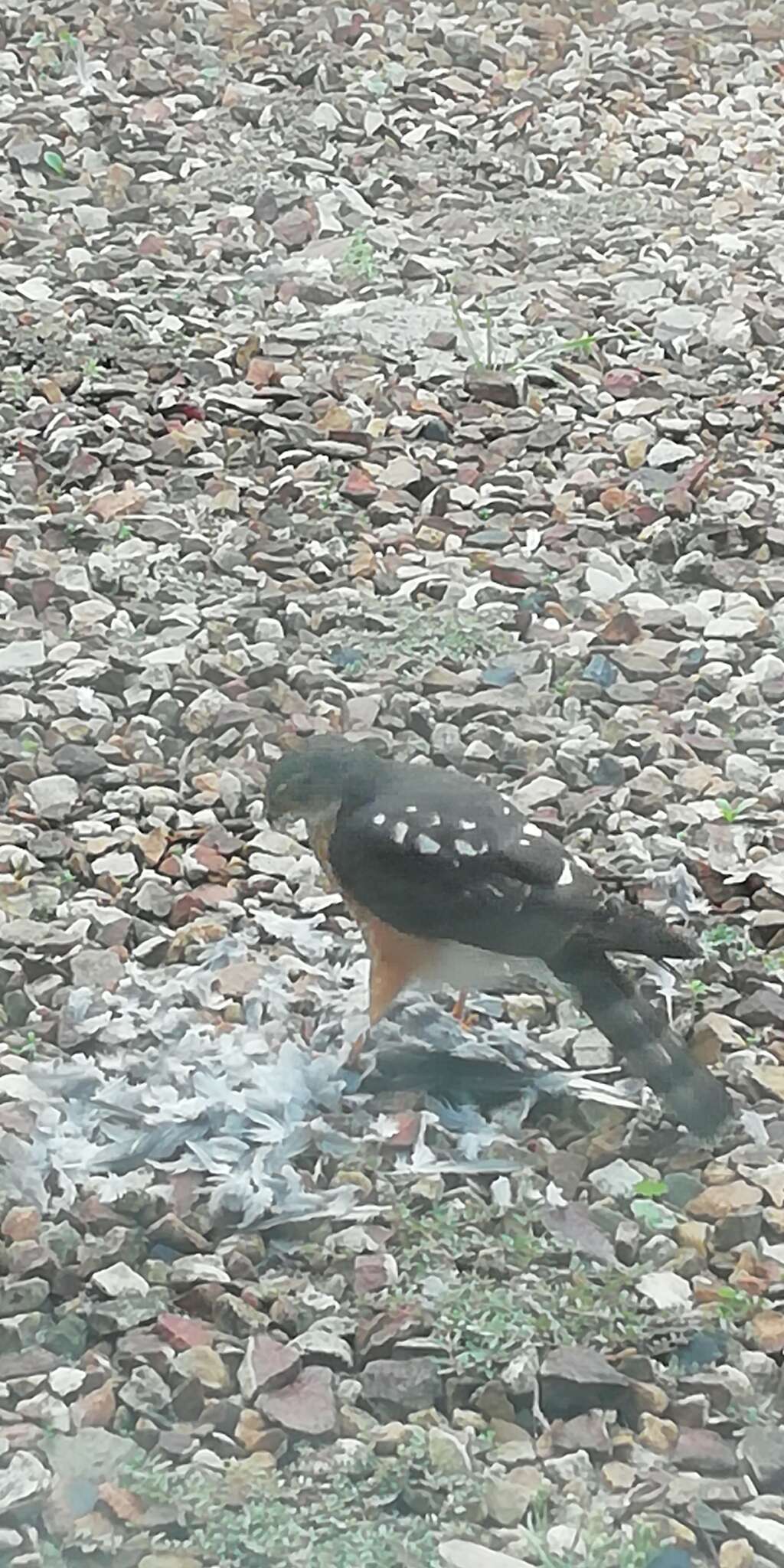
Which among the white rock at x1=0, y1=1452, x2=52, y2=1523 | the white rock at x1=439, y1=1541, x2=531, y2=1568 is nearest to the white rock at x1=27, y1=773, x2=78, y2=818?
the white rock at x1=0, y1=1452, x2=52, y2=1523

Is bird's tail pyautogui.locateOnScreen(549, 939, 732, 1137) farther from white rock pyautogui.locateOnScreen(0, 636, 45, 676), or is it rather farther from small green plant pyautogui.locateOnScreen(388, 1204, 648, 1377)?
white rock pyautogui.locateOnScreen(0, 636, 45, 676)

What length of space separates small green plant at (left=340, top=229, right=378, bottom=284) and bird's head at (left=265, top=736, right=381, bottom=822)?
5.34 ft

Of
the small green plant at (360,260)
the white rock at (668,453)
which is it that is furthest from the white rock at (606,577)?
the small green plant at (360,260)

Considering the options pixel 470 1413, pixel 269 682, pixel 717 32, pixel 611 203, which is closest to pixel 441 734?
pixel 269 682

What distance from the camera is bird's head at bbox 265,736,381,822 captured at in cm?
182

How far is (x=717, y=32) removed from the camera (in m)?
4.16

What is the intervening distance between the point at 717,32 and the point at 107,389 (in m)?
1.80

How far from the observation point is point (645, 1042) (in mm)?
1808

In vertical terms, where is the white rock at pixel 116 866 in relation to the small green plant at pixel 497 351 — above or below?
below

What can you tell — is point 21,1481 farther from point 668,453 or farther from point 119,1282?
point 668,453

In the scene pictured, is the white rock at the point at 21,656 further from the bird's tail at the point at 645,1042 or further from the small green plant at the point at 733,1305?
the small green plant at the point at 733,1305

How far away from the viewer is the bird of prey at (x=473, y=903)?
1747 mm

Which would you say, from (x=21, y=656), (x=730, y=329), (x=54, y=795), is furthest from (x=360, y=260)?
(x=54, y=795)

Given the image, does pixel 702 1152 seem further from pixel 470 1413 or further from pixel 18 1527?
pixel 18 1527
